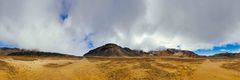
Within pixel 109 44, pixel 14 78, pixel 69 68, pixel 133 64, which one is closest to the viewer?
pixel 14 78

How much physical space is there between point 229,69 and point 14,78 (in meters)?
33.4

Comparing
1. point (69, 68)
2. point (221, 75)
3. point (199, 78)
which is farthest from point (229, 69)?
point (69, 68)

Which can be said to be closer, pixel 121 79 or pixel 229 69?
pixel 121 79

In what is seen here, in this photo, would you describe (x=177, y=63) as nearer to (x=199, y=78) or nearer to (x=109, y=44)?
(x=199, y=78)

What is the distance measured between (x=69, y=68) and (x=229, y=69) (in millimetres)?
25725

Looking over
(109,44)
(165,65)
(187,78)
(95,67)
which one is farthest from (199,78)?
(109,44)

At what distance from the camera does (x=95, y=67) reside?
5625 centimetres

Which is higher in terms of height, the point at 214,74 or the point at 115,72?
the point at 115,72

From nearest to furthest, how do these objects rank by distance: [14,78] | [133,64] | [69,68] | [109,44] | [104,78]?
1. [14,78]
2. [104,78]
3. [69,68]
4. [133,64]
5. [109,44]

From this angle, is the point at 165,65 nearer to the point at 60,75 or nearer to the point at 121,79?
the point at 121,79

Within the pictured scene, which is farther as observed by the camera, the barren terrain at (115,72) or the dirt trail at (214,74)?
the dirt trail at (214,74)

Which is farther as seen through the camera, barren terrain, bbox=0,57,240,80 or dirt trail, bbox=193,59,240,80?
dirt trail, bbox=193,59,240,80

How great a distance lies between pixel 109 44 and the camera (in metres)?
194

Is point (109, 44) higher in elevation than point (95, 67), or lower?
higher
